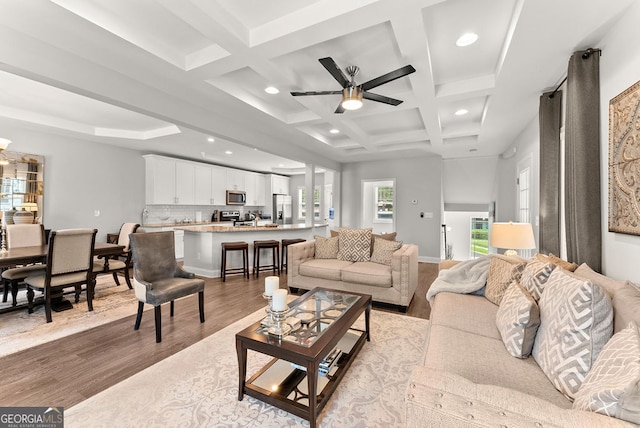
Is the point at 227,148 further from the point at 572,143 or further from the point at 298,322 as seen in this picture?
the point at 572,143

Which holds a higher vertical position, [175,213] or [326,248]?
[175,213]

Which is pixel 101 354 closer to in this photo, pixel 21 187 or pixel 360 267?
pixel 360 267

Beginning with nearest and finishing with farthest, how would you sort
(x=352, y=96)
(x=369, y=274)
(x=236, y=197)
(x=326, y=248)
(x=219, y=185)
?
(x=352, y=96), (x=369, y=274), (x=326, y=248), (x=219, y=185), (x=236, y=197)

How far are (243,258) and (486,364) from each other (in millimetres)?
4165

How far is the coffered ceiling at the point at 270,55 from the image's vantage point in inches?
75.7

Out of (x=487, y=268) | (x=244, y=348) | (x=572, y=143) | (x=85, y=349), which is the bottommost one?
(x=85, y=349)

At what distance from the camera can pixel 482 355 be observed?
148 centimetres

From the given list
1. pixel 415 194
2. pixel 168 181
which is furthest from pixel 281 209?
pixel 415 194

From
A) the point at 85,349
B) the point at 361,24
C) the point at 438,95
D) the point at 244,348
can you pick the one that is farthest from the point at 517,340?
the point at 85,349

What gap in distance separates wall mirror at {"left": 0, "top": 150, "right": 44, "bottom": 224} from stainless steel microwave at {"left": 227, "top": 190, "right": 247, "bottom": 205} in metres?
3.82

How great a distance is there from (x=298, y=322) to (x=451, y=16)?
2586 mm

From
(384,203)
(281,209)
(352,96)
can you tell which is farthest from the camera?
(281,209)

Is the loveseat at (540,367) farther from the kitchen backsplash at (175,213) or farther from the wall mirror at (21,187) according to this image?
the kitchen backsplash at (175,213)

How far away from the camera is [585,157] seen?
2.04 meters
